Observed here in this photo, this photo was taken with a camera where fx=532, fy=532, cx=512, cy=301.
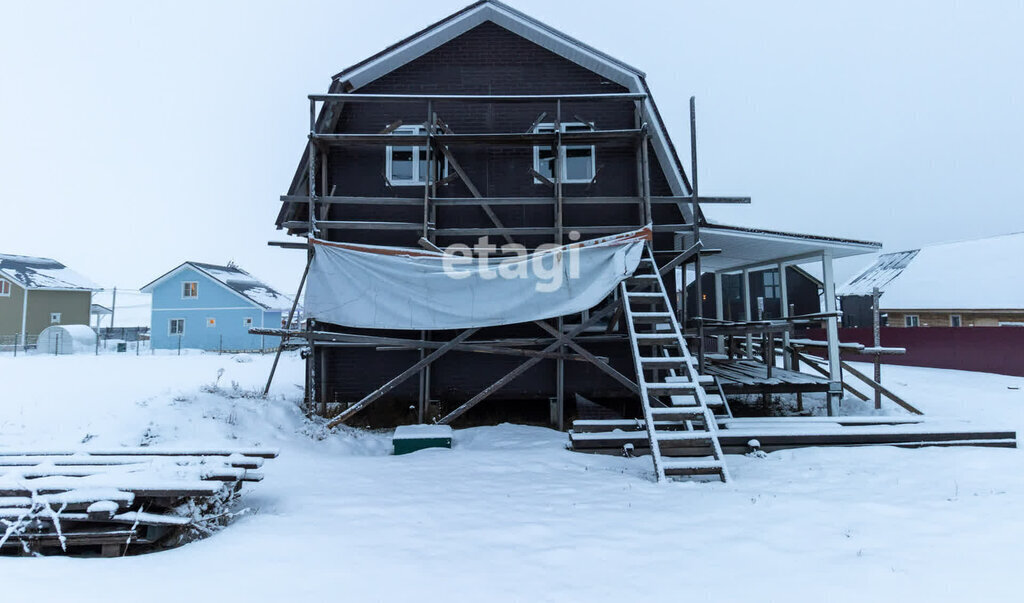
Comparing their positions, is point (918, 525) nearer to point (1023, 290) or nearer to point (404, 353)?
point (404, 353)

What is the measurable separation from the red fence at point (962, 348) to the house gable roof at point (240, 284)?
34.5 meters

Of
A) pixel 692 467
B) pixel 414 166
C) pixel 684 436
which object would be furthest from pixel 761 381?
pixel 414 166

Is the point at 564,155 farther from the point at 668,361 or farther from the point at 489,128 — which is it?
the point at 668,361

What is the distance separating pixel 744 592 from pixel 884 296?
32467mm

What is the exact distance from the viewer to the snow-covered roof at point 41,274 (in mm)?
32562

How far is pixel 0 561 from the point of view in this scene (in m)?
3.91

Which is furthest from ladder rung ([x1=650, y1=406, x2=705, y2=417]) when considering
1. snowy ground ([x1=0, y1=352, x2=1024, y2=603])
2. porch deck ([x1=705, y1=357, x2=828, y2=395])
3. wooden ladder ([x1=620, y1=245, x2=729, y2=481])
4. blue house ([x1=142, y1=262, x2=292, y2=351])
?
blue house ([x1=142, y1=262, x2=292, y2=351])

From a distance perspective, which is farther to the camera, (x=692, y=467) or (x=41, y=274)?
(x=41, y=274)

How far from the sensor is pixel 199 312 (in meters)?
35.1

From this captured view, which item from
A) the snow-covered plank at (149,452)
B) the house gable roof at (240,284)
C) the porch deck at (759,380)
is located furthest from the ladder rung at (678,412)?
the house gable roof at (240,284)

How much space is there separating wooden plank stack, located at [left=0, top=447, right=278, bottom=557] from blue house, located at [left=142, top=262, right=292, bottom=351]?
108 feet

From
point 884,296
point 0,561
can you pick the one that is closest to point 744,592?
point 0,561

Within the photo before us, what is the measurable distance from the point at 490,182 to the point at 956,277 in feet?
94.7

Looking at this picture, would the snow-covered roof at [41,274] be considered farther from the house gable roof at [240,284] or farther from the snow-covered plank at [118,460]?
the snow-covered plank at [118,460]
